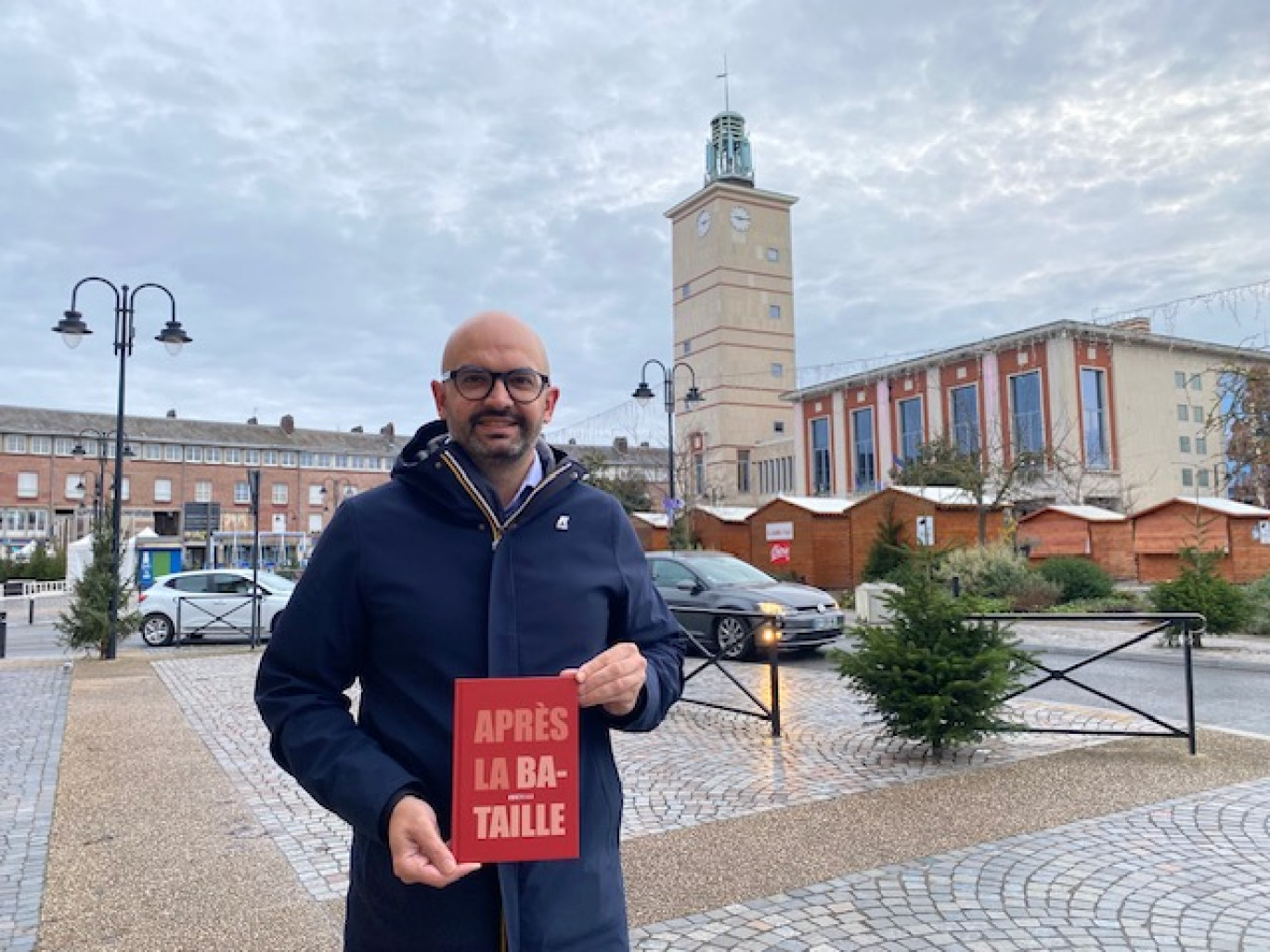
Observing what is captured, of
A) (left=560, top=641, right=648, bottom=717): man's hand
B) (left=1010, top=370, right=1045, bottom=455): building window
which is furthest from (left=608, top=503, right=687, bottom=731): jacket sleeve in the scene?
(left=1010, top=370, right=1045, bottom=455): building window

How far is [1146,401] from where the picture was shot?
151 ft

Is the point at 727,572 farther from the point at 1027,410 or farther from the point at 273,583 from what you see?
the point at 1027,410

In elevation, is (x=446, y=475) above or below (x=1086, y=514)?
below

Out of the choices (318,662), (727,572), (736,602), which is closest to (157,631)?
(727,572)

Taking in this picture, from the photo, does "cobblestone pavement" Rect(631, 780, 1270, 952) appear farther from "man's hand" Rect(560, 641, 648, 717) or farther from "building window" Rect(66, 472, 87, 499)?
"building window" Rect(66, 472, 87, 499)

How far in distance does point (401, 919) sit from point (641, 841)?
3521 mm

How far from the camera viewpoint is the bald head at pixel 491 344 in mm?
1993

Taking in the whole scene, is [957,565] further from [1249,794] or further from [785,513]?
[1249,794]

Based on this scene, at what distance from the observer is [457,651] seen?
5.96ft

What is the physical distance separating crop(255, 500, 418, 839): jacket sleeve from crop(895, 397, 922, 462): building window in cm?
5092

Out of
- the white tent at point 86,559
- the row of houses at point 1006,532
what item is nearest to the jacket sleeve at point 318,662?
the white tent at point 86,559

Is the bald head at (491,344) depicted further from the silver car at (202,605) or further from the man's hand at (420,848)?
the silver car at (202,605)

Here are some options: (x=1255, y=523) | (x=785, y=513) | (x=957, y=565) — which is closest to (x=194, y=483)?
(x=785, y=513)

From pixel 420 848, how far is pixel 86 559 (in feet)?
59.5
